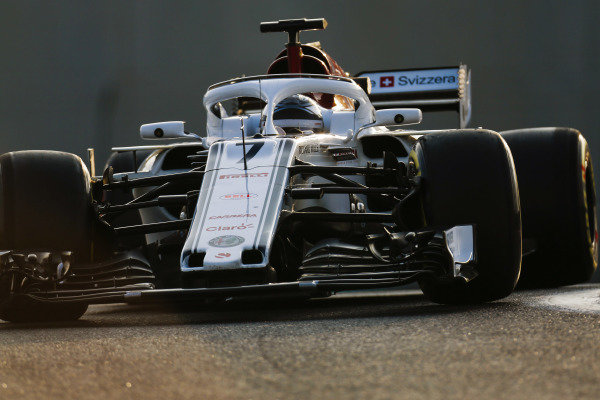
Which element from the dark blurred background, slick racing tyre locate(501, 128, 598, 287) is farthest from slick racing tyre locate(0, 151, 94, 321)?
the dark blurred background

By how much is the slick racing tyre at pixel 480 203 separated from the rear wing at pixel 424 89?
150 inches

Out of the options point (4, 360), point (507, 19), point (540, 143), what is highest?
point (507, 19)

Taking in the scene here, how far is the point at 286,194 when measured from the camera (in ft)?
15.5

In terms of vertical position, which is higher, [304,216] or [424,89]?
[424,89]

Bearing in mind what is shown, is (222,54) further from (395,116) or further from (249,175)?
(249,175)

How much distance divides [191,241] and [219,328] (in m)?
0.65

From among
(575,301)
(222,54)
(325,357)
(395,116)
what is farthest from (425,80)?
(325,357)

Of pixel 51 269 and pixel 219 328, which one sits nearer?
pixel 219 328

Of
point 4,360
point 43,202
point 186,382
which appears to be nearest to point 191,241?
point 43,202

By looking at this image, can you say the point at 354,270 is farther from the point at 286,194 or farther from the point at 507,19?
the point at 507,19

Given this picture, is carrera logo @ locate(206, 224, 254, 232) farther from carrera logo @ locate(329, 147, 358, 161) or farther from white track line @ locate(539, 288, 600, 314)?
white track line @ locate(539, 288, 600, 314)

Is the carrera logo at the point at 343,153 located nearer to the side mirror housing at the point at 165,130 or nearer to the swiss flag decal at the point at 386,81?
the side mirror housing at the point at 165,130

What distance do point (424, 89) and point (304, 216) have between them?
3.98m

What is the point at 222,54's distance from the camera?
12.6 meters
